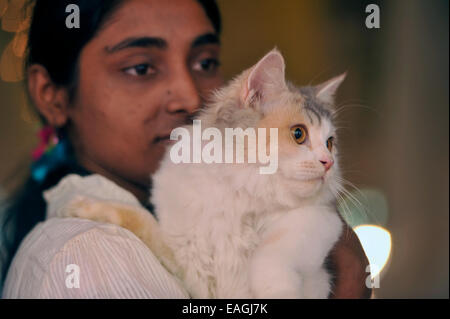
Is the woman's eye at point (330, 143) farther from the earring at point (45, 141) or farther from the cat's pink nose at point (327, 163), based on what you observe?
the earring at point (45, 141)

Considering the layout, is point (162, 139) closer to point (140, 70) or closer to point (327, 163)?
point (140, 70)

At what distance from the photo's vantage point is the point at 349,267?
98 cm

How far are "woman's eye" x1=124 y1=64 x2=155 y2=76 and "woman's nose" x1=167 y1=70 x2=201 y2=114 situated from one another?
66 mm

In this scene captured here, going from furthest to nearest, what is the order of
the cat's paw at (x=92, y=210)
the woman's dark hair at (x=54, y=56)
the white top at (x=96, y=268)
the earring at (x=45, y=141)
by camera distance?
the earring at (x=45, y=141), the woman's dark hair at (x=54, y=56), the cat's paw at (x=92, y=210), the white top at (x=96, y=268)

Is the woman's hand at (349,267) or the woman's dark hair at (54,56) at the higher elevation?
the woman's dark hair at (54,56)

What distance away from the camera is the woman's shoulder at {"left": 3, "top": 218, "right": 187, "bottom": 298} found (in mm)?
903

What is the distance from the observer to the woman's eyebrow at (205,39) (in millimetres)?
1140

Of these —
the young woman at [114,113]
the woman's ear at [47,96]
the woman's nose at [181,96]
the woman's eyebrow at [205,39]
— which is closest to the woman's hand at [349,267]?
the young woman at [114,113]

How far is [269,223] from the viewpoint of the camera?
3.13ft

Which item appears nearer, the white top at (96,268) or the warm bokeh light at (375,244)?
the white top at (96,268)

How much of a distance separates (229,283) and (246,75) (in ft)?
1.53

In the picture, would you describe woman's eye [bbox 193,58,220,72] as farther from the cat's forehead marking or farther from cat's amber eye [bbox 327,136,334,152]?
cat's amber eye [bbox 327,136,334,152]

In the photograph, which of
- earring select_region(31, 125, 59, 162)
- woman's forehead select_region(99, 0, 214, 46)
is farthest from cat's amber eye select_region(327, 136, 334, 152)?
earring select_region(31, 125, 59, 162)

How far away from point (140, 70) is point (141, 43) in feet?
0.22
